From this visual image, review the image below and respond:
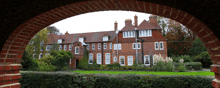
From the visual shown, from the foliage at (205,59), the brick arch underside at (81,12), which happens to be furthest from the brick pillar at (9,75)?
the foliage at (205,59)

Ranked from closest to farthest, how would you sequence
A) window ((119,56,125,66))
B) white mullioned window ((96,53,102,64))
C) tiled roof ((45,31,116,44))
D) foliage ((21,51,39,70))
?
foliage ((21,51,39,70)) → window ((119,56,125,66)) → white mullioned window ((96,53,102,64)) → tiled roof ((45,31,116,44))

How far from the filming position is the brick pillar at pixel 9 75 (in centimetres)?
263

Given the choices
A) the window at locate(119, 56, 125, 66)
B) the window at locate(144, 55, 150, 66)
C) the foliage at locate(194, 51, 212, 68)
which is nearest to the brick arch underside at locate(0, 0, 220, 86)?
the window at locate(144, 55, 150, 66)

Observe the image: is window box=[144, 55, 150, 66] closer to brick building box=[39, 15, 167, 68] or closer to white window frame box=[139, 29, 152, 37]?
brick building box=[39, 15, 167, 68]

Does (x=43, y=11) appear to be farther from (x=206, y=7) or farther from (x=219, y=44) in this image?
(x=219, y=44)

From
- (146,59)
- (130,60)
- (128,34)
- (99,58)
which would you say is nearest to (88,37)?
(99,58)

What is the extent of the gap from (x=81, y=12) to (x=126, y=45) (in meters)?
24.2

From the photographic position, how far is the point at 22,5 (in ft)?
8.13

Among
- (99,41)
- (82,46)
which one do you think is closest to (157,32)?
(99,41)

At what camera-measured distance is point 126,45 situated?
2691cm

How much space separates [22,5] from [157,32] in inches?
978

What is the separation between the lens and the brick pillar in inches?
104

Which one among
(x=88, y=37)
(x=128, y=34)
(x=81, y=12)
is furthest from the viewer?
(x=88, y=37)

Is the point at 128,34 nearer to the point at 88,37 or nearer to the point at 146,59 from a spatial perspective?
the point at 146,59
